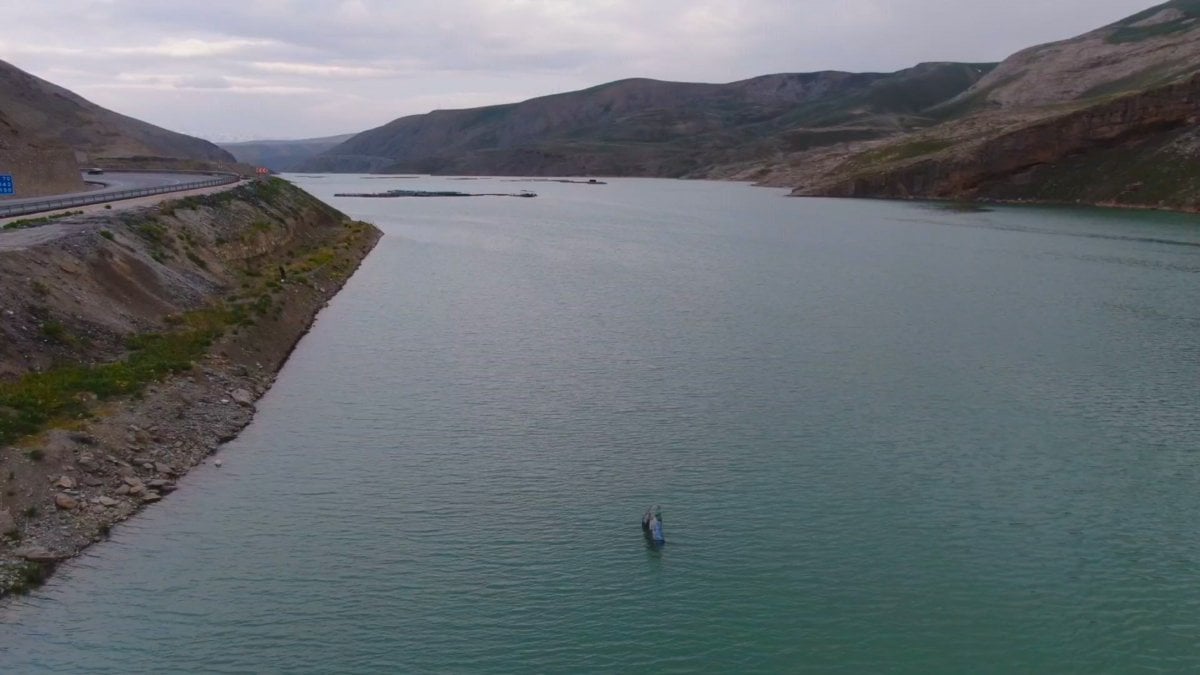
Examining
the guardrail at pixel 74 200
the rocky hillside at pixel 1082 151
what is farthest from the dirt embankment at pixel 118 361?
the rocky hillside at pixel 1082 151

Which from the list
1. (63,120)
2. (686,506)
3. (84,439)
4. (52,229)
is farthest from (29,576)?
(63,120)

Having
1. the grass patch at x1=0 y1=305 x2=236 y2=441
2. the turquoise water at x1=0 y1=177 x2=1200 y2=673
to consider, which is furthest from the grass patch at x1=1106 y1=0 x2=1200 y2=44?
the grass patch at x1=0 y1=305 x2=236 y2=441

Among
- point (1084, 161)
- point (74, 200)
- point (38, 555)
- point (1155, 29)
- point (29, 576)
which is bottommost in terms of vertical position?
point (29, 576)

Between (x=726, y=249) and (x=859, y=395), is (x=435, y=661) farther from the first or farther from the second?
(x=726, y=249)

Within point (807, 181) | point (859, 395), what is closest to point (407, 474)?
point (859, 395)

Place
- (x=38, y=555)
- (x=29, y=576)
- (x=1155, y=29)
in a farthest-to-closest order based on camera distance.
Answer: (x=1155, y=29), (x=38, y=555), (x=29, y=576)

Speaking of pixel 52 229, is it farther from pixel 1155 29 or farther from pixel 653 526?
pixel 1155 29
